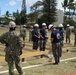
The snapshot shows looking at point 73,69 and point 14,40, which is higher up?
point 14,40

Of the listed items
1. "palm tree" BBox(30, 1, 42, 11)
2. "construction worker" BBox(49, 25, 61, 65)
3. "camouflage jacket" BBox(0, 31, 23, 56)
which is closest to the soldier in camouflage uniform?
"camouflage jacket" BBox(0, 31, 23, 56)

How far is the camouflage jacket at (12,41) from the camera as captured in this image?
24.7 ft

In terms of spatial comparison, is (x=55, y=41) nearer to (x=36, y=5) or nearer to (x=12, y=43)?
(x=12, y=43)


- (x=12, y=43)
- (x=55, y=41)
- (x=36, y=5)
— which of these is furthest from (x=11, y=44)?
(x=36, y=5)

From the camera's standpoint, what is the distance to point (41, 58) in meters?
12.5

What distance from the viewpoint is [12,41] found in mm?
7559

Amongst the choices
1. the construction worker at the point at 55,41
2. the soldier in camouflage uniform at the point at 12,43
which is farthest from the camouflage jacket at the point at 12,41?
the construction worker at the point at 55,41

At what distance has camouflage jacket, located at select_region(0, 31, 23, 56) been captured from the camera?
7.53m

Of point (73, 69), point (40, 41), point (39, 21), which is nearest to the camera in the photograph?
point (73, 69)

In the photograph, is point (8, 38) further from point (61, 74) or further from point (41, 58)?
point (41, 58)

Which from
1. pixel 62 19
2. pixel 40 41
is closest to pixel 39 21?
pixel 62 19

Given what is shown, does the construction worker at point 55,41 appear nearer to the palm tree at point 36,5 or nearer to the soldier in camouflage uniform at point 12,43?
the soldier in camouflage uniform at point 12,43

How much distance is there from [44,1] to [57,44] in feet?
185

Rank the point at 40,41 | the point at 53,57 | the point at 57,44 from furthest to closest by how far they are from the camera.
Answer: the point at 40,41 < the point at 53,57 < the point at 57,44
